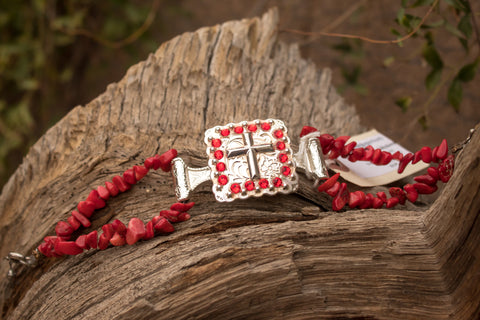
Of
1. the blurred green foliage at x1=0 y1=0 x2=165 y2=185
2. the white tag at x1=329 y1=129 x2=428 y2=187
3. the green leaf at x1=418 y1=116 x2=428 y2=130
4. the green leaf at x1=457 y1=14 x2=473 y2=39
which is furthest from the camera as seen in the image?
the blurred green foliage at x1=0 y1=0 x2=165 y2=185

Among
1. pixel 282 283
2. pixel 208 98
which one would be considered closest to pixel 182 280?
pixel 282 283

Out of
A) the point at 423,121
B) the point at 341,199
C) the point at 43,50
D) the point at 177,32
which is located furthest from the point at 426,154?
the point at 177,32

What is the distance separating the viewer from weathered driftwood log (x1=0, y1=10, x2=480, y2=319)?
1120mm

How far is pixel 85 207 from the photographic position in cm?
144

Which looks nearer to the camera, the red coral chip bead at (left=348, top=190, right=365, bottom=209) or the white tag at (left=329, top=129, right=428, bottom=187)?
the red coral chip bead at (left=348, top=190, right=365, bottom=209)

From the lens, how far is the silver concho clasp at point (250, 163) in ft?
4.51

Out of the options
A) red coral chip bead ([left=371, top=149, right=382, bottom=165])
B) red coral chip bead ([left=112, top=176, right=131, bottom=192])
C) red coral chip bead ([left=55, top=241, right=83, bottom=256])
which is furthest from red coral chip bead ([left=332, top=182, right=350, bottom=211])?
red coral chip bead ([left=55, top=241, right=83, bottom=256])

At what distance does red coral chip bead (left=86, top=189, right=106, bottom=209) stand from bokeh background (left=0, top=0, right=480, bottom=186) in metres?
1.27

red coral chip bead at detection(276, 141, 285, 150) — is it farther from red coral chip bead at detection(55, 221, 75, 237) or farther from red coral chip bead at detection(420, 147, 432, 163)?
red coral chip bead at detection(55, 221, 75, 237)

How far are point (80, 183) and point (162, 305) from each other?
647mm

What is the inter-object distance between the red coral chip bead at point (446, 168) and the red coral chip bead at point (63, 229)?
3.89 feet

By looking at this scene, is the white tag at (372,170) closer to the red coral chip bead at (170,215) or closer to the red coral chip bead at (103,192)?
the red coral chip bead at (170,215)

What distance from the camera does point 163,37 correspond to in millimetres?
4047

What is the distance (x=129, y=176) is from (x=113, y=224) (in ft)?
0.65
